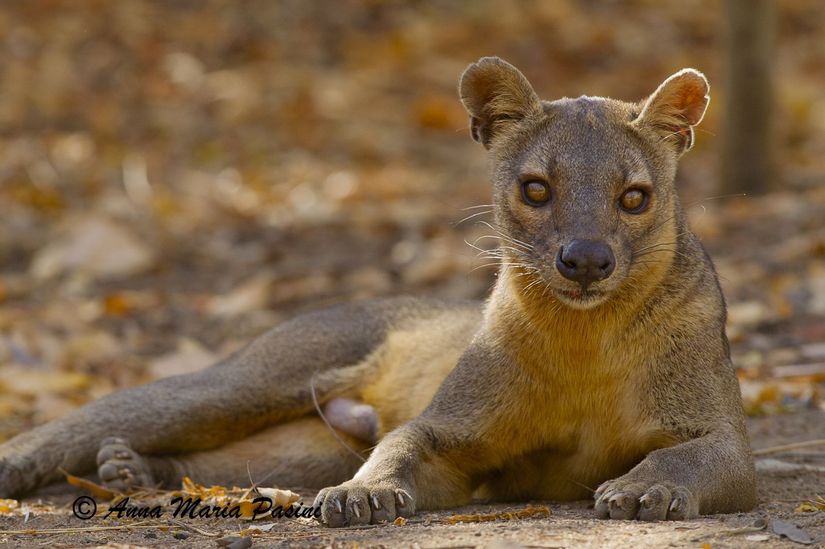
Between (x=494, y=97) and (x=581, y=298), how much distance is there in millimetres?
1177

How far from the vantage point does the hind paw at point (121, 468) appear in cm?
552

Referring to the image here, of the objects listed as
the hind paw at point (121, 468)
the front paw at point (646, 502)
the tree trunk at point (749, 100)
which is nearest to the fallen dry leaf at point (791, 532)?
the front paw at point (646, 502)

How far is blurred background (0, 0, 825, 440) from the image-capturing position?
329 inches

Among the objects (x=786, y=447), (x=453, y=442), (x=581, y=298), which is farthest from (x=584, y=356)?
(x=786, y=447)

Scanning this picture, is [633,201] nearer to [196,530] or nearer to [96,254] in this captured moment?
[196,530]

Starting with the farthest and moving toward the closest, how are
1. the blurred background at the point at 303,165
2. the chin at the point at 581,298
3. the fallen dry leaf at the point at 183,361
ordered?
the blurred background at the point at 303,165 → the fallen dry leaf at the point at 183,361 → the chin at the point at 581,298

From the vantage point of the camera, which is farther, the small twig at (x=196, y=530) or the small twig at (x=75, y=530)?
the small twig at (x=75, y=530)

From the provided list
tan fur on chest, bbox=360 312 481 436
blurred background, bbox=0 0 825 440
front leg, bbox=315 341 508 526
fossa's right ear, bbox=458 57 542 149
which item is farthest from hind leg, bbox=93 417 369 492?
fossa's right ear, bbox=458 57 542 149

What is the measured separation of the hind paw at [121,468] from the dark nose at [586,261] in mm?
2298

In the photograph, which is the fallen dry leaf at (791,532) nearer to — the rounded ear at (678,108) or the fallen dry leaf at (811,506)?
the fallen dry leaf at (811,506)

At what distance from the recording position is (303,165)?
13.0m

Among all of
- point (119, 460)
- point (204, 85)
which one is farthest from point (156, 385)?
point (204, 85)

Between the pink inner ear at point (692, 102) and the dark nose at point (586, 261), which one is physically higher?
the pink inner ear at point (692, 102)

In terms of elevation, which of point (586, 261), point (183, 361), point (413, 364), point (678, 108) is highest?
point (678, 108)
